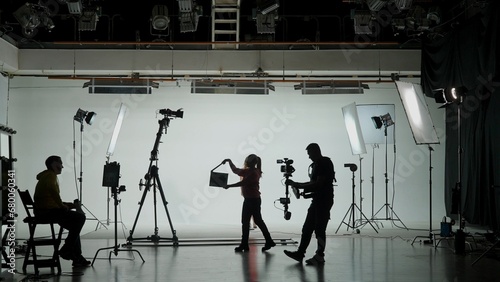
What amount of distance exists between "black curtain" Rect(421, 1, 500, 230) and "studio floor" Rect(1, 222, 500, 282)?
2.88 feet

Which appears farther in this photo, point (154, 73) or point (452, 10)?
point (154, 73)

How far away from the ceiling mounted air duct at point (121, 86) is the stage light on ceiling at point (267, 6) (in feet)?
8.32

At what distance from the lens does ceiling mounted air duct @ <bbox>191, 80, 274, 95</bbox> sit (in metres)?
12.6

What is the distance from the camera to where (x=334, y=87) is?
42.3ft

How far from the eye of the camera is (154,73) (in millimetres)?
13711

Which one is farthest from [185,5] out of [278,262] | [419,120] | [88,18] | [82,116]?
[278,262]

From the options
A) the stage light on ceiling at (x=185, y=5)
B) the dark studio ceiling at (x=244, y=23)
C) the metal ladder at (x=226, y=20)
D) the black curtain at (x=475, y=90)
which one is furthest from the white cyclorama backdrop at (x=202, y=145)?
the stage light on ceiling at (x=185, y=5)

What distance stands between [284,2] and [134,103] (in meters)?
4.05

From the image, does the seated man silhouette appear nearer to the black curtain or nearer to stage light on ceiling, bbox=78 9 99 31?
the black curtain

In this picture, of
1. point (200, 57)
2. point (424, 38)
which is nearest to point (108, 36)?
point (200, 57)

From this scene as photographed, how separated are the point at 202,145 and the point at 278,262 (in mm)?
7009

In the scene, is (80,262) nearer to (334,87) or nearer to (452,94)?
(452,94)

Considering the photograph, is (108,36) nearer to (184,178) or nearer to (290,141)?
(184,178)

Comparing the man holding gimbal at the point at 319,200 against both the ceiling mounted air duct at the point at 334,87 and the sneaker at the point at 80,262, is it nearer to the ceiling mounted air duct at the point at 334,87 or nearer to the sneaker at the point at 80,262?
the sneaker at the point at 80,262
